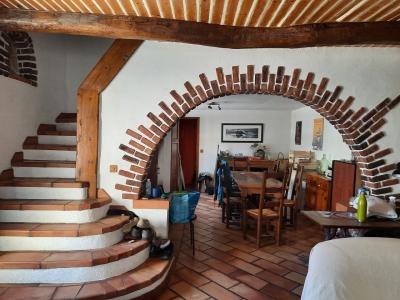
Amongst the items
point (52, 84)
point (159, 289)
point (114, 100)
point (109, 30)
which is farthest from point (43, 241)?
point (52, 84)

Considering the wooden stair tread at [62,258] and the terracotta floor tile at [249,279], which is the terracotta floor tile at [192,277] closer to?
the terracotta floor tile at [249,279]

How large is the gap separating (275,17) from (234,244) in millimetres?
2763

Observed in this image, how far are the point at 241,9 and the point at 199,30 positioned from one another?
1.24 feet

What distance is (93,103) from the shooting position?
10.0 ft

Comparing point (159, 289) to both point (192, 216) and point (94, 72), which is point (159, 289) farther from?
point (94, 72)

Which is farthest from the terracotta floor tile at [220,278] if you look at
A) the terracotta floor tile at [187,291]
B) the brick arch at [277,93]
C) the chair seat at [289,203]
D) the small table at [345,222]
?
the chair seat at [289,203]

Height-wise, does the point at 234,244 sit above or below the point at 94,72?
below

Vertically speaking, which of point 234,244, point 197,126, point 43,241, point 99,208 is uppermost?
point 197,126

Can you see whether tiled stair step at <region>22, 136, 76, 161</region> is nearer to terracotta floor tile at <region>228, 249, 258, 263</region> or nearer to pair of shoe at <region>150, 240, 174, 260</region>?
pair of shoe at <region>150, 240, 174, 260</region>

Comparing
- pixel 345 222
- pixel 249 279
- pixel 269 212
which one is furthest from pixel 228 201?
pixel 345 222

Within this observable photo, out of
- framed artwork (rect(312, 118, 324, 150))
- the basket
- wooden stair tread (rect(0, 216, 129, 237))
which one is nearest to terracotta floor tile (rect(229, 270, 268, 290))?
the basket

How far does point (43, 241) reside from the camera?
2.57 m

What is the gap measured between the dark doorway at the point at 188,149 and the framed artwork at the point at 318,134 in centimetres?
320

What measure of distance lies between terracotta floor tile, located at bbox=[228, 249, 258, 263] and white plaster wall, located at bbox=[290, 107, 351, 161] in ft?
7.97
